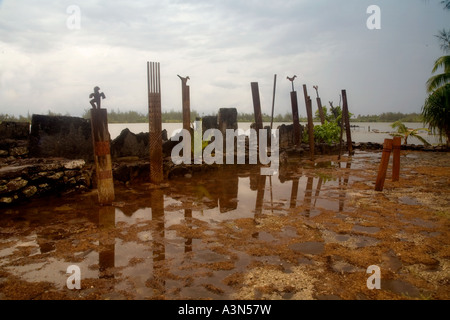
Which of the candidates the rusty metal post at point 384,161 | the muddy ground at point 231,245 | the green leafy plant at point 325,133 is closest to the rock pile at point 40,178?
the muddy ground at point 231,245

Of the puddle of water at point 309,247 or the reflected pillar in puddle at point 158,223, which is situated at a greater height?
the reflected pillar in puddle at point 158,223

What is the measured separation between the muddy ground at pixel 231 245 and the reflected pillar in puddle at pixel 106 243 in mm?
18

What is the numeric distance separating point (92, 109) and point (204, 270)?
3.90 m

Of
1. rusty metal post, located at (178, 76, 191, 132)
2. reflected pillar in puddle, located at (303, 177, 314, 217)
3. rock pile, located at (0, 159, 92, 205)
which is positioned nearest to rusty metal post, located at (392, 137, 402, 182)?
reflected pillar in puddle, located at (303, 177, 314, 217)

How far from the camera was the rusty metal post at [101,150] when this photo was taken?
211 inches

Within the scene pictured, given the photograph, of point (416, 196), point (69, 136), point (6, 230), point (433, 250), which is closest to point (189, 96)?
point (69, 136)

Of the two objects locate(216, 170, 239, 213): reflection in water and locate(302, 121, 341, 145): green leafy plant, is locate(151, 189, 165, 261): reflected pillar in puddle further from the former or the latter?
locate(302, 121, 341, 145): green leafy plant

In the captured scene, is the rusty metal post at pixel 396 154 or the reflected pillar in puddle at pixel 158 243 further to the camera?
the rusty metal post at pixel 396 154

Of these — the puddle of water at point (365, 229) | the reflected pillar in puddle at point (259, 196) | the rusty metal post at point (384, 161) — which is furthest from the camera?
the rusty metal post at point (384, 161)

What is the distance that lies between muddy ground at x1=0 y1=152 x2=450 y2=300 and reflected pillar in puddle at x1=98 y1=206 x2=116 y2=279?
2 centimetres

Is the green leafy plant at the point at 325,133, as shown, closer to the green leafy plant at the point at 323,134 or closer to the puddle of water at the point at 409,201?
the green leafy plant at the point at 323,134

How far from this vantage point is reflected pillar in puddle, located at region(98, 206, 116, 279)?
3.15 metres
